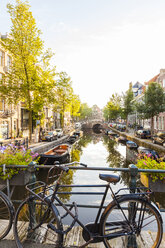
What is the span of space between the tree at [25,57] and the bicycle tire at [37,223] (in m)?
16.2

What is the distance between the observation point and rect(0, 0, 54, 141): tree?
1691cm

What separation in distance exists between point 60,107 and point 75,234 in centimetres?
3504

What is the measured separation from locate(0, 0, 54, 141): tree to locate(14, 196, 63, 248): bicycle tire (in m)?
16.2

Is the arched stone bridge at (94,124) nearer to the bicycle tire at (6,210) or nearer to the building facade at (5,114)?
the building facade at (5,114)

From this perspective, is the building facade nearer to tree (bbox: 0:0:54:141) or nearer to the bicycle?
tree (bbox: 0:0:54:141)

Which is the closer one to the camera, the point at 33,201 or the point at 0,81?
the point at 33,201

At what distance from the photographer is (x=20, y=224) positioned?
3.17 meters

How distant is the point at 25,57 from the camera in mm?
17328

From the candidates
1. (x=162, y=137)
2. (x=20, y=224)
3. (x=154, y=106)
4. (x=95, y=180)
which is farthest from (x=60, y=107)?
(x=20, y=224)

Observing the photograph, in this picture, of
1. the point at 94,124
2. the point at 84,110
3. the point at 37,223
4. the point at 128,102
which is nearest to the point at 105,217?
the point at 37,223

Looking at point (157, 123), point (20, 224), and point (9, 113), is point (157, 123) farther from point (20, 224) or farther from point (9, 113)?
point (20, 224)

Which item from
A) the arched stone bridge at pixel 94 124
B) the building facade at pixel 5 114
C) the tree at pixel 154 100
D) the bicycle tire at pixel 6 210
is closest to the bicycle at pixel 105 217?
the bicycle tire at pixel 6 210

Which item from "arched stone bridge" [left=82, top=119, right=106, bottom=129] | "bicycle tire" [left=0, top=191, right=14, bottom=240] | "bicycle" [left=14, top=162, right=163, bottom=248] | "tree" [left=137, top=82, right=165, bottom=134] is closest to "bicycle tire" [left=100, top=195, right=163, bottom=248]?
"bicycle" [left=14, top=162, right=163, bottom=248]

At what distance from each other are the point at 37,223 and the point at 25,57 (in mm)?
17302
